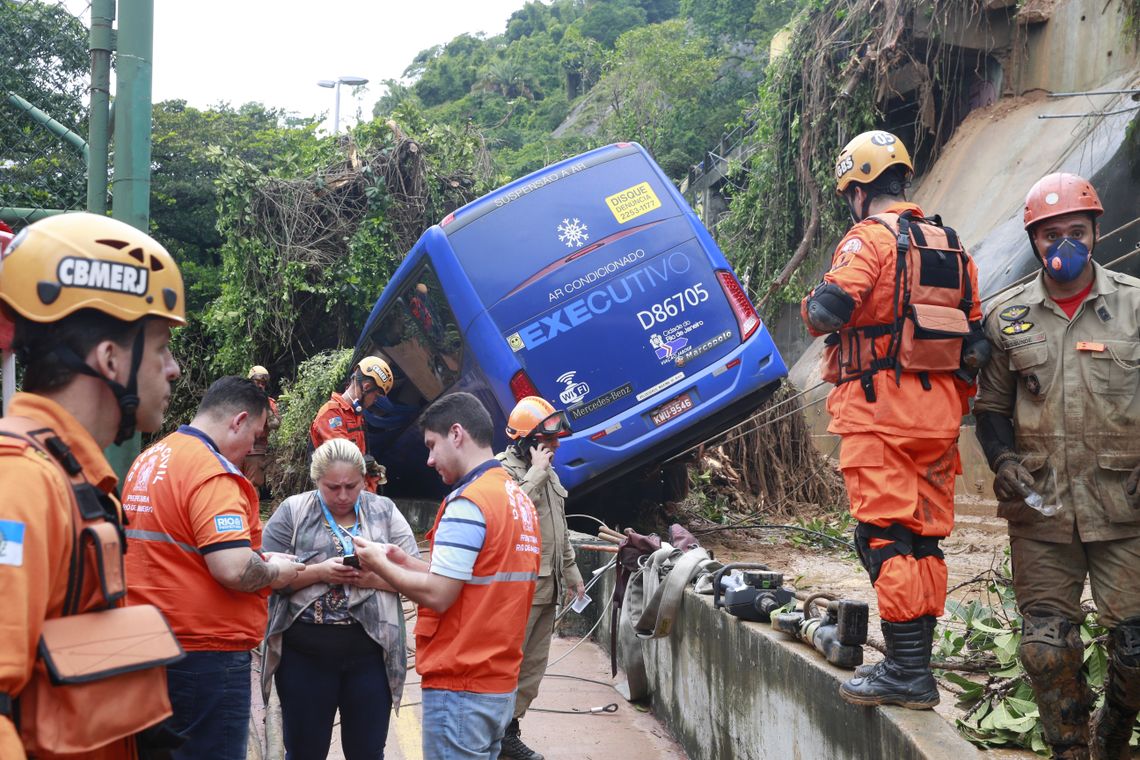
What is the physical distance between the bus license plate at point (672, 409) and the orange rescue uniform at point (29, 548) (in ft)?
22.6

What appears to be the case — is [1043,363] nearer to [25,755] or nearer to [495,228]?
[25,755]

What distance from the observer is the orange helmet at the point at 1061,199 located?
3.76 meters

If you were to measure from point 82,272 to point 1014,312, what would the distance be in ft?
10.7

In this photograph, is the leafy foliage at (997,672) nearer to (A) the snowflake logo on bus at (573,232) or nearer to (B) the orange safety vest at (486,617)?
(B) the orange safety vest at (486,617)

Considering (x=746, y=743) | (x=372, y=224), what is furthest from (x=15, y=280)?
(x=372, y=224)

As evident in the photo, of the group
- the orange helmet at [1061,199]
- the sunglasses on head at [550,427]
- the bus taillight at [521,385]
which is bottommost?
the sunglasses on head at [550,427]

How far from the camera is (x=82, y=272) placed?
1.86 m

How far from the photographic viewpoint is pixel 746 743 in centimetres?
488

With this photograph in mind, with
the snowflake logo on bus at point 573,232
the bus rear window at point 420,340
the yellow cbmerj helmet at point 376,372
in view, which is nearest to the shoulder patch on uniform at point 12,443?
the yellow cbmerj helmet at point 376,372

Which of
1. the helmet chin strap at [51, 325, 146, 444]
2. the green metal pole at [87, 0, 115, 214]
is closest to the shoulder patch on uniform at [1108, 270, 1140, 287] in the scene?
the helmet chin strap at [51, 325, 146, 444]

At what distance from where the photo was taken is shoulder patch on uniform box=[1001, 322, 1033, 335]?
150 inches

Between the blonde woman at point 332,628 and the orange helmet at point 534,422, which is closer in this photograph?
the blonde woman at point 332,628

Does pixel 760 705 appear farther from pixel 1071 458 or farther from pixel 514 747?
pixel 1071 458

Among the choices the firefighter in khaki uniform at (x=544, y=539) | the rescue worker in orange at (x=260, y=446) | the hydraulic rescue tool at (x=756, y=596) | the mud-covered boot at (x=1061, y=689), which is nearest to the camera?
the mud-covered boot at (x=1061, y=689)
